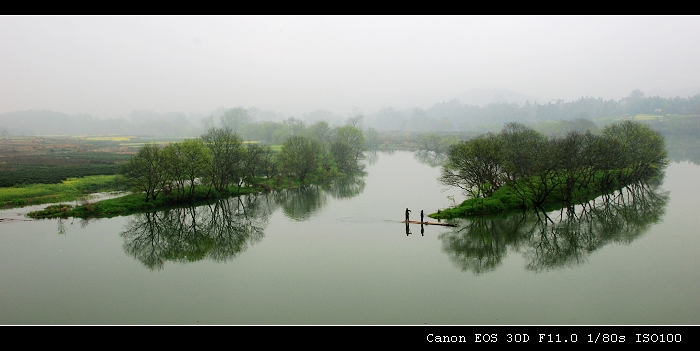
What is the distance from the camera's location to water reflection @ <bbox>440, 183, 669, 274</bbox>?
21.0 meters

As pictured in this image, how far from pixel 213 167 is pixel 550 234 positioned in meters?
26.8

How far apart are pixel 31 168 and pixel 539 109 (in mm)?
186660

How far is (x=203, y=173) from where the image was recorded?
38.0 meters

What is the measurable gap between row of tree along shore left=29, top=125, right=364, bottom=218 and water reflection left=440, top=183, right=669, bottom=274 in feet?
72.1

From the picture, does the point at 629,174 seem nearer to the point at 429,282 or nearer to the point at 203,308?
the point at 429,282

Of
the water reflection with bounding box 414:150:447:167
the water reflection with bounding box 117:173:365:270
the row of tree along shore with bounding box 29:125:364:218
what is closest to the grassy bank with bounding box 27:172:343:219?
the row of tree along shore with bounding box 29:125:364:218

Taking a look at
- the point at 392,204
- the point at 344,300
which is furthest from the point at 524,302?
the point at 392,204

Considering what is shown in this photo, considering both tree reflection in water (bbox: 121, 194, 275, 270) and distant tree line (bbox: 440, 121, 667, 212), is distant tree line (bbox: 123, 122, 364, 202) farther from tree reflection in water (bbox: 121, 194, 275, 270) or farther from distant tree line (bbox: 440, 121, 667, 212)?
distant tree line (bbox: 440, 121, 667, 212)

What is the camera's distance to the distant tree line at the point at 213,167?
34.8 m

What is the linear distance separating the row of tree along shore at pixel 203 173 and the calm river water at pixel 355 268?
2.76 m

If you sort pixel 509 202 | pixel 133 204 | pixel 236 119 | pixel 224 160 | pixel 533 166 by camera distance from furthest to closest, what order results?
pixel 236 119 → pixel 224 160 → pixel 133 204 → pixel 533 166 → pixel 509 202

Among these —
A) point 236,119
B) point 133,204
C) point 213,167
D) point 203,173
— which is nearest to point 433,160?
point 213,167
